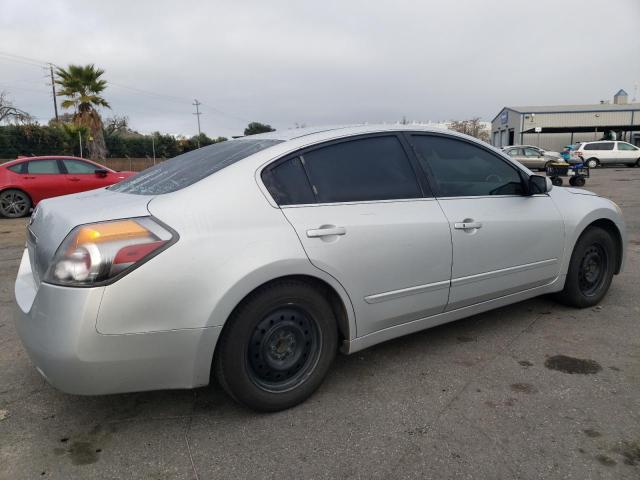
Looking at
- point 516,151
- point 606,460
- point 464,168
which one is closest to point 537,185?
point 464,168

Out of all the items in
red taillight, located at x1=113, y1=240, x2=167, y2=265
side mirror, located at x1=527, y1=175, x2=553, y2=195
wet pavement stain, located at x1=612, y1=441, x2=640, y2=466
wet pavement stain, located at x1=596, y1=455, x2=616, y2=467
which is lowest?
wet pavement stain, located at x1=596, y1=455, x2=616, y2=467

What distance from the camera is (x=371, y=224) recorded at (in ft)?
9.00

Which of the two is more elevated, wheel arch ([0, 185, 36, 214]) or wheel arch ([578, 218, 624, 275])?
wheel arch ([0, 185, 36, 214])

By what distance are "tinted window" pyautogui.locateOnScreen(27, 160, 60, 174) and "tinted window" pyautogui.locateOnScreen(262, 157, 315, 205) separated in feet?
32.4

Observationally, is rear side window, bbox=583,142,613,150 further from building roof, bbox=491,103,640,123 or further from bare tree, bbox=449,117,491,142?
bare tree, bbox=449,117,491,142

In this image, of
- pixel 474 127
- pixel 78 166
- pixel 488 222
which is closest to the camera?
pixel 488 222

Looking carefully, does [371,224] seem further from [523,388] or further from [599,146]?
[599,146]

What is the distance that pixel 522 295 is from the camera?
3633mm

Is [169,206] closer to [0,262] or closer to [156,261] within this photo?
[156,261]

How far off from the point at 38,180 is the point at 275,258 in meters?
10.1

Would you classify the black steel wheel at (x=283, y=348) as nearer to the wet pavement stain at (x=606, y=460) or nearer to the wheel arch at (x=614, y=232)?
the wet pavement stain at (x=606, y=460)

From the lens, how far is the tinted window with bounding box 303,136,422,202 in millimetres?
2750

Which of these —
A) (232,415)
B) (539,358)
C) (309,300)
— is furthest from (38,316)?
(539,358)

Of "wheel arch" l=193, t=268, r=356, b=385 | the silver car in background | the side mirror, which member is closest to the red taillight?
the silver car in background
